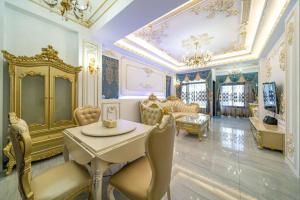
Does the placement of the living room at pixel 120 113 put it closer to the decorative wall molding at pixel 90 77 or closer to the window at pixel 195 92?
the decorative wall molding at pixel 90 77

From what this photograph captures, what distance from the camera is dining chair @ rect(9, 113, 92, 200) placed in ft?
2.93

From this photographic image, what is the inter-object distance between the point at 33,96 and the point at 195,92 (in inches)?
300

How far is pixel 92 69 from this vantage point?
10.8 ft

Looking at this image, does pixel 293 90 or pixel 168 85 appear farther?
pixel 168 85

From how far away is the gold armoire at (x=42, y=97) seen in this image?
6.81ft

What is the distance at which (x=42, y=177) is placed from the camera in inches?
47.1

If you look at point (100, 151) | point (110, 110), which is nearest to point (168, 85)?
point (110, 110)

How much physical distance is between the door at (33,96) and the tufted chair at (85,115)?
76 centimetres

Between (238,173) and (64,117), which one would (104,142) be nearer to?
(64,117)

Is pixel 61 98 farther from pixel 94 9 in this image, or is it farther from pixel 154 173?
pixel 154 173

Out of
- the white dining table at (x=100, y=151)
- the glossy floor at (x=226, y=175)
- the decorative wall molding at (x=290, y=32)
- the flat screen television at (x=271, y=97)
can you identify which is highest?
the decorative wall molding at (x=290, y=32)

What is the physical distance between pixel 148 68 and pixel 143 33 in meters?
2.16

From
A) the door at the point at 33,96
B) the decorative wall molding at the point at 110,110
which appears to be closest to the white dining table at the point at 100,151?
the door at the point at 33,96

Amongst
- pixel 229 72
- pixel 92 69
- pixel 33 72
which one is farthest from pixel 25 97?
pixel 229 72
